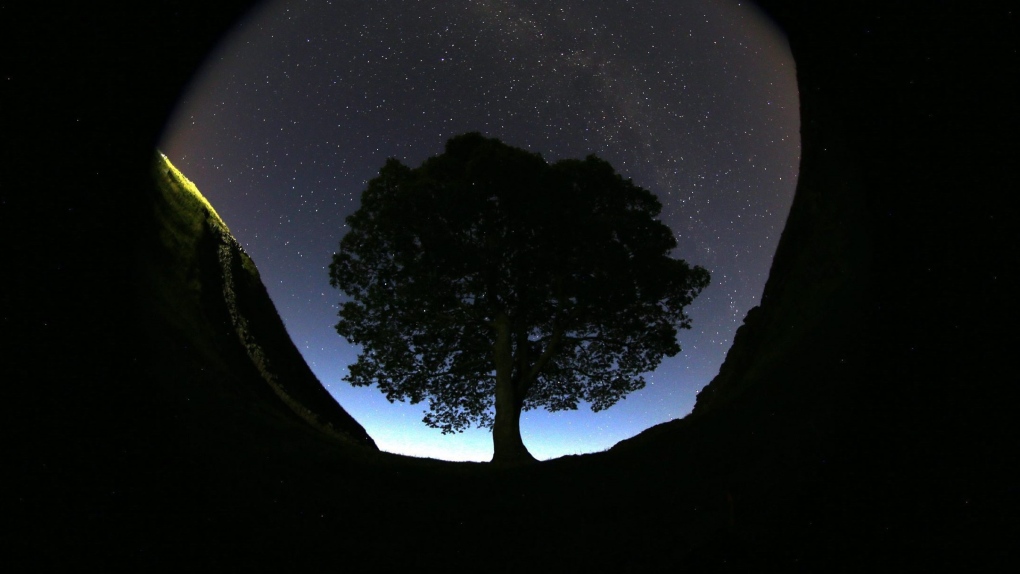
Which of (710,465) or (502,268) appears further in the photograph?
(502,268)

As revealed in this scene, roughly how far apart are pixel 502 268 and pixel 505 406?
5390 mm

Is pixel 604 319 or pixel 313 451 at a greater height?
pixel 604 319

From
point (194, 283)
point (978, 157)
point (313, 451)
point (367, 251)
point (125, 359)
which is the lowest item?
point (313, 451)

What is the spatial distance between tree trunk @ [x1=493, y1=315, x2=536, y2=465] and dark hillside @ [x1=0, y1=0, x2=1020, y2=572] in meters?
8.49

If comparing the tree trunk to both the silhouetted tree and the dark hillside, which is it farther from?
the dark hillside

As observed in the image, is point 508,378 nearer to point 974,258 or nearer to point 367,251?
point 367,251

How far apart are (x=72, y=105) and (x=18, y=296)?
157 centimetres

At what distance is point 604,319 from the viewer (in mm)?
16828

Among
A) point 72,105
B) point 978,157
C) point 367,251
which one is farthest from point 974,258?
point 367,251

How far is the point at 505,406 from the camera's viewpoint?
51.5 ft

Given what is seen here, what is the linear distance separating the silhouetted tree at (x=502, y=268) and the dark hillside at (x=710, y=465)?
9904 mm

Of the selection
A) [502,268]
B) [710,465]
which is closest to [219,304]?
[502,268]

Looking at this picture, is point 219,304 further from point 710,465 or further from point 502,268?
point 710,465

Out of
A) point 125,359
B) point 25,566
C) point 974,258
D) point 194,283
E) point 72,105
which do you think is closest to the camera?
point 25,566
